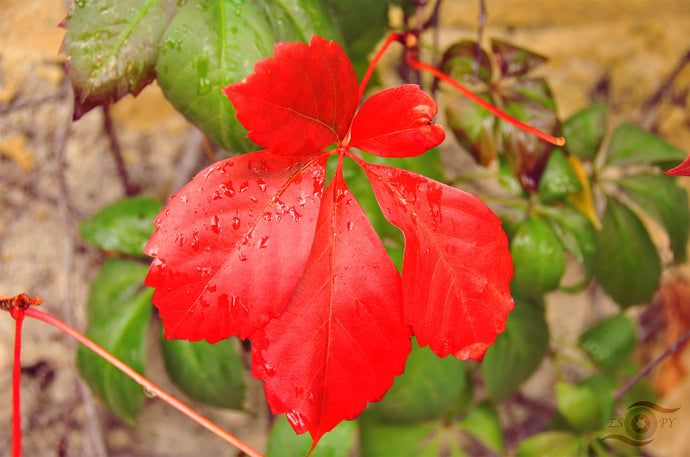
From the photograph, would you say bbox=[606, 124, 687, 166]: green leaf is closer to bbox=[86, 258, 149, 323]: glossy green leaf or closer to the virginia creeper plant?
the virginia creeper plant

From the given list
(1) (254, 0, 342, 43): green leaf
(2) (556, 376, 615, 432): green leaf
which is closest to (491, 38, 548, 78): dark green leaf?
(1) (254, 0, 342, 43): green leaf

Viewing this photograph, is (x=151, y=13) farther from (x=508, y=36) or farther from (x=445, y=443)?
(x=445, y=443)

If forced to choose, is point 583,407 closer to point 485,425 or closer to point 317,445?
point 485,425

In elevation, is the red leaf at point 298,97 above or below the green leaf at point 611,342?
above

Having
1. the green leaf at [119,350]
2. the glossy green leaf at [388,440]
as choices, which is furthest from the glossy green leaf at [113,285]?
the glossy green leaf at [388,440]

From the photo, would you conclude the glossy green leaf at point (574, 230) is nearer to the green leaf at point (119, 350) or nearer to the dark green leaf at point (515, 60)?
the dark green leaf at point (515, 60)

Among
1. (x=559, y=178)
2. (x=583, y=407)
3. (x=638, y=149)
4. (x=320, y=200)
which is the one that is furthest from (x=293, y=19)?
(x=583, y=407)
